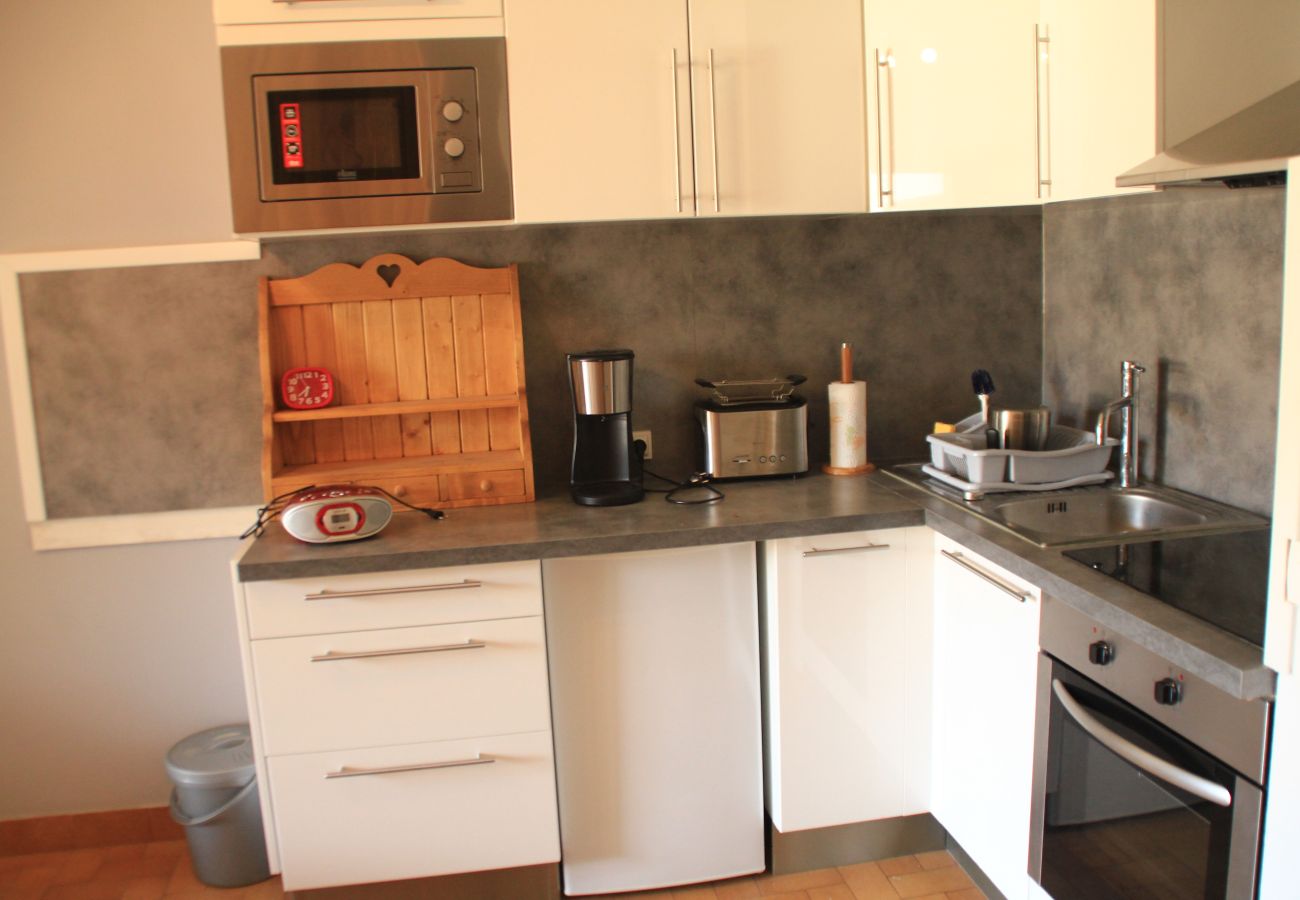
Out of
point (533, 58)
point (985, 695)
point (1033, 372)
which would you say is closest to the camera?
point (985, 695)

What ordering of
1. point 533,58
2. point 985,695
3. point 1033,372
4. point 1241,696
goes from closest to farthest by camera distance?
point 1241,696, point 985,695, point 533,58, point 1033,372

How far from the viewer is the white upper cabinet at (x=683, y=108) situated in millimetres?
2328

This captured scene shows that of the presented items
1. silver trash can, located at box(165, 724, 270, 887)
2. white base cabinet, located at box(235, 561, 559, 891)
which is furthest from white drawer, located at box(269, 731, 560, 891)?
silver trash can, located at box(165, 724, 270, 887)

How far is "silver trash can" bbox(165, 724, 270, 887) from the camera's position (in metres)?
2.53

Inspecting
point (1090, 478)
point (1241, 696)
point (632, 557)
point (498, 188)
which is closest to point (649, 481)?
point (632, 557)

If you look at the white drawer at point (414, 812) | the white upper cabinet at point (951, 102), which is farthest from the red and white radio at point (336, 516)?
the white upper cabinet at point (951, 102)

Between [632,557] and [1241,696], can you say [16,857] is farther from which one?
[1241,696]

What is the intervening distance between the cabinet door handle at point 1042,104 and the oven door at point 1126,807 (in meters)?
1.13

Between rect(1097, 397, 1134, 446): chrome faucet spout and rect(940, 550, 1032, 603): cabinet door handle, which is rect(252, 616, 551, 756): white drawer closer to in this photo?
rect(940, 550, 1032, 603): cabinet door handle

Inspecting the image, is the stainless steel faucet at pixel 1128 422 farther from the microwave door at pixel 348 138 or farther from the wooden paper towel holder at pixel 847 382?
the microwave door at pixel 348 138

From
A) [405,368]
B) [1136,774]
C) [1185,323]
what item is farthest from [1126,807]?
[405,368]

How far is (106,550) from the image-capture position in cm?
269

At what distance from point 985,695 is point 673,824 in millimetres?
750

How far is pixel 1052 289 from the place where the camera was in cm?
283
